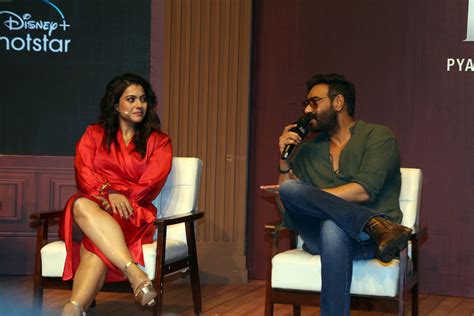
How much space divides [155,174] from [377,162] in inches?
44.7

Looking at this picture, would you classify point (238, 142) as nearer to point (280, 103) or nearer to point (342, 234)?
point (280, 103)

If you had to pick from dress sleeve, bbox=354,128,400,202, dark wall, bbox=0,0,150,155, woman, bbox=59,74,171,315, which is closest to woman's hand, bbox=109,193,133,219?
woman, bbox=59,74,171,315

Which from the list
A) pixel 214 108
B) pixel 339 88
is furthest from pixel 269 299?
pixel 214 108

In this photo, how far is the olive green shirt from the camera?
3.53m

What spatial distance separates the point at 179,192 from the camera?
4.14 meters

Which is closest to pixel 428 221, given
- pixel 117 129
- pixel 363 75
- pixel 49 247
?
pixel 363 75

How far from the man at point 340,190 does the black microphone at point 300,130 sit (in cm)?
Result: 2

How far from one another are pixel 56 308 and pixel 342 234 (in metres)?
1.82

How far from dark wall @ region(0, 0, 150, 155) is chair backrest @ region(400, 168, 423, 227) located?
84.5 inches

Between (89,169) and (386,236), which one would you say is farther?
(89,169)

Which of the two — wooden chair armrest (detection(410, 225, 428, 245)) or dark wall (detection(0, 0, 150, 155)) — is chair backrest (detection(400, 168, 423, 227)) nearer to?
wooden chair armrest (detection(410, 225, 428, 245))

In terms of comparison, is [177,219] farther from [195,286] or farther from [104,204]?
[195,286]

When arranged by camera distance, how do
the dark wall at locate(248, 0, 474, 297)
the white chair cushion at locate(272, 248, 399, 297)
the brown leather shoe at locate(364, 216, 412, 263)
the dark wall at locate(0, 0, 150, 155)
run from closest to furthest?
the brown leather shoe at locate(364, 216, 412, 263) < the white chair cushion at locate(272, 248, 399, 297) < the dark wall at locate(248, 0, 474, 297) < the dark wall at locate(0, 0, 150, 155)

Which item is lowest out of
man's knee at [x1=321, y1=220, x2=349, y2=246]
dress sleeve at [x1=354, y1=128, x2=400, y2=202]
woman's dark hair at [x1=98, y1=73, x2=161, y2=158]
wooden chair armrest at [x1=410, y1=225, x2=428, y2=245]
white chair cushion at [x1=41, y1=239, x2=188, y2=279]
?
white chair cushion at [x1=41, y1=239, x2=188, y2=279]
